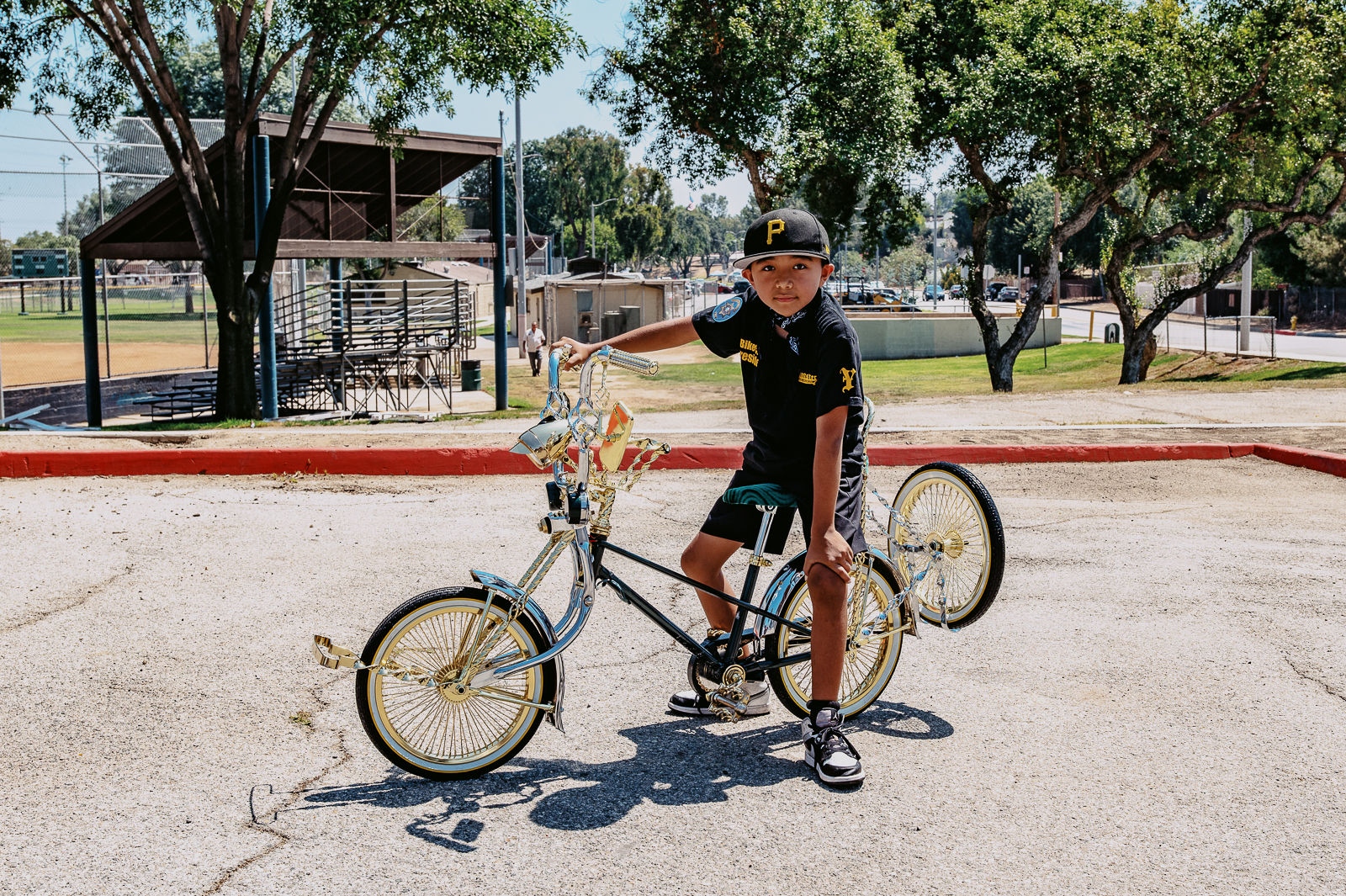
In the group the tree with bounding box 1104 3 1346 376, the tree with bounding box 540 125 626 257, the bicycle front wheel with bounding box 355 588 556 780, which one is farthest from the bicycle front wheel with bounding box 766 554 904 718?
the tree with bounding box 540 125 626 257

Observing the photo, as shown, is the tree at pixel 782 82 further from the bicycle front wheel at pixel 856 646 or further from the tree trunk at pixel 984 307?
the bicycle front wheel at pixel 856 646

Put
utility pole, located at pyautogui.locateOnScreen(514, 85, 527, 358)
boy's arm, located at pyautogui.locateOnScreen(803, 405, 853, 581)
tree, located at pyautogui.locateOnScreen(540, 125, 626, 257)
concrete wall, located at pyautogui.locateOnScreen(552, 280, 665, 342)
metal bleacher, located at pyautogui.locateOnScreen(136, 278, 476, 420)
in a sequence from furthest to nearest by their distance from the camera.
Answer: tree, located at pyautogui.locateOnScreen(540, 125, 626, 257) < concrete wall, located at pyautogui.locateOnScreen(552, 280, 665, 342) < utility pole, located at pyautogui.locateOnScreen(514, 85, 527, 358) < metal bleacher, located at pyautogui.locateOnScreen(136, 278, 476, 420) < boy's arm, located at pyautogui.locateOnScreen(803, 405, 853, 581)

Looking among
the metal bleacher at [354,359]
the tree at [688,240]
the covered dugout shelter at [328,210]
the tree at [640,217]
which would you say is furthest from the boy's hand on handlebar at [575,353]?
the tree at [688,240]

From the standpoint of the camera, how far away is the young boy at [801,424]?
12.2 feet

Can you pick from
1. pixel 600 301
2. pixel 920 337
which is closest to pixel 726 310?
pixel 920 337

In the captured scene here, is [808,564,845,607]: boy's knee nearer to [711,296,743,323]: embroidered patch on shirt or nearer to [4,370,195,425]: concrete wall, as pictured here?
[711,296,743,323]: embroidered patch on shirt

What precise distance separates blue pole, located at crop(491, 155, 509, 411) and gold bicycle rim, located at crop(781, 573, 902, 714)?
17746 mm

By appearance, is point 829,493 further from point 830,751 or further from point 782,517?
point 830,751

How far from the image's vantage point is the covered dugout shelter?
19.0 metres

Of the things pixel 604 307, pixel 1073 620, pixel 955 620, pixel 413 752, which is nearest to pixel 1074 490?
pixel 1073 620

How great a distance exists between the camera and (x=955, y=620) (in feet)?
15.8

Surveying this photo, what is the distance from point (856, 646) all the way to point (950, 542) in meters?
0.82

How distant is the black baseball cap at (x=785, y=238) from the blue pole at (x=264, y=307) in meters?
15.9

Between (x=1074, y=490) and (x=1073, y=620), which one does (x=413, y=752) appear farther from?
(x=1074, y=490)
